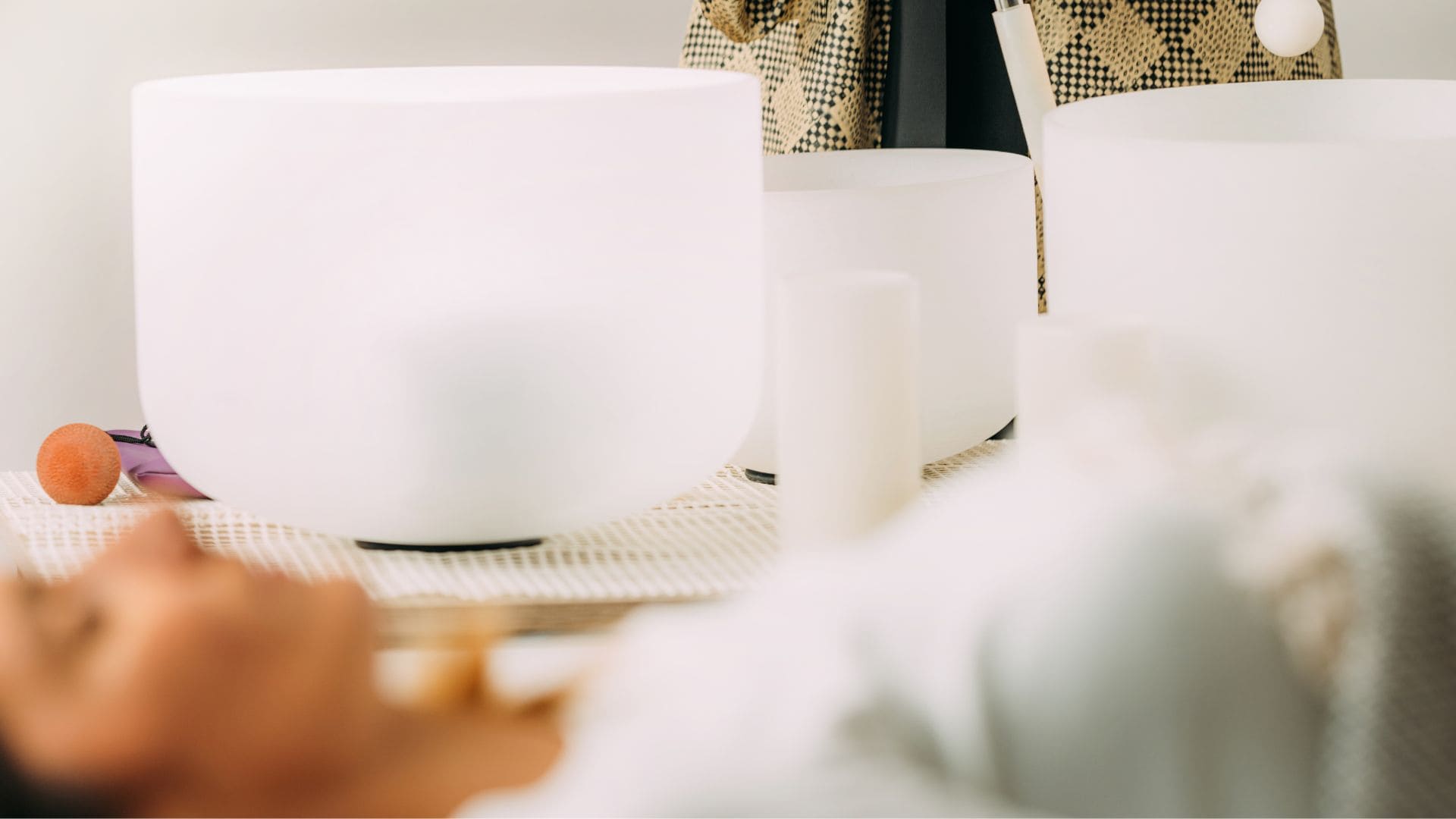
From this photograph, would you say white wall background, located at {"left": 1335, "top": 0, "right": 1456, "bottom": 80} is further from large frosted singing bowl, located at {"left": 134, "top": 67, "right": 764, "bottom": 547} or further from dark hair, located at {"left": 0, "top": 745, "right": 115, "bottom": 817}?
dark hair, located at {"left": 0, "top": 745, "right": 115, "bottom": 817}

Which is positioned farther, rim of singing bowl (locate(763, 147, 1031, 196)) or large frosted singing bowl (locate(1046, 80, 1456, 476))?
rim of singing bowl (locate(763, 147, 1031, 196))

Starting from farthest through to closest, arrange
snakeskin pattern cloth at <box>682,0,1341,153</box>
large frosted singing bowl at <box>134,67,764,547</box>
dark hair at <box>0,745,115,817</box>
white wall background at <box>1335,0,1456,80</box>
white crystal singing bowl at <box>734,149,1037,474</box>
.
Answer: white wall background at <box>1335,0,1456,80</box>, snakeskin pattern cloth at <box>682,0,1341,153</box>, white crystal singing bowl at <box>734,149,1037,474</box>, large frosted singing bowl at <box>134,67,764,547</box>, dark hair at <box>0,745,115,817</box>

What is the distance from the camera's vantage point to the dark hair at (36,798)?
202 mm

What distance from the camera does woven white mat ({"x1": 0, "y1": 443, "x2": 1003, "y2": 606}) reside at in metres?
0.33

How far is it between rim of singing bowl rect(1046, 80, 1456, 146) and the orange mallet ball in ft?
1.11

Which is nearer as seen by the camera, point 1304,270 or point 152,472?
point 1304,270

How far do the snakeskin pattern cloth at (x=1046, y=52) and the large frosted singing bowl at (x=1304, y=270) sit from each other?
13.8 inches

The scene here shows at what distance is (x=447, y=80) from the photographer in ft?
1.49

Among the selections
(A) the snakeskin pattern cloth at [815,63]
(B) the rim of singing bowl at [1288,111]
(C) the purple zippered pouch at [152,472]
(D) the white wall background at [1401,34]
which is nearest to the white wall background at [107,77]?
(D) the white wall background at [1401,34]

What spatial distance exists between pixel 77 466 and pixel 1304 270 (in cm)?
37

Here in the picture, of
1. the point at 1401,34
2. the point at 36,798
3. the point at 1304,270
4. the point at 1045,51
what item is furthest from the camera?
the point at 1401,34

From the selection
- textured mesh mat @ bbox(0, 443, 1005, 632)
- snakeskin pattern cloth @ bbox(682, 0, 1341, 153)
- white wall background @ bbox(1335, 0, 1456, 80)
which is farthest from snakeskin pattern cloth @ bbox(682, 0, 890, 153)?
white wall background @ bbox(1335, 0, 1456, 80)

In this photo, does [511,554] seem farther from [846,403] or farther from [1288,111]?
[1288,111]

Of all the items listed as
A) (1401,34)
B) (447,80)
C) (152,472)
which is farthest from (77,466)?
(1401,34)
